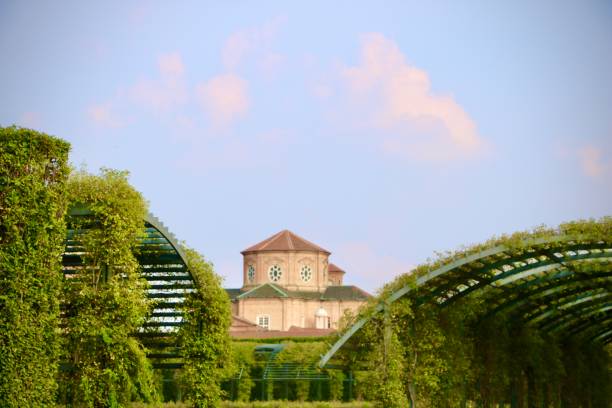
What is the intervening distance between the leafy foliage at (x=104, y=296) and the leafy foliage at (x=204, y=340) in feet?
9.25

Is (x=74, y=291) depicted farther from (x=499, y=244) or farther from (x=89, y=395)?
(x=499, y=244)

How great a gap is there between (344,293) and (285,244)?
715 cm

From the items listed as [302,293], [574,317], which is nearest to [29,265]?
[574,317]

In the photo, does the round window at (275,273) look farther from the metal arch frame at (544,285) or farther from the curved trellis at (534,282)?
the metal arch frame at (544,285)

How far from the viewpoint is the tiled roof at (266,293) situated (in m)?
80.6

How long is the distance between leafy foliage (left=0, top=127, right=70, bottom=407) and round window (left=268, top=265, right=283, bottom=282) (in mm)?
68964

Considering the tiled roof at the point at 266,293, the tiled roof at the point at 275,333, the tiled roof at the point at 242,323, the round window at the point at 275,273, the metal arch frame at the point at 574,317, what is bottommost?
the metal arch frame at the point at 574,317

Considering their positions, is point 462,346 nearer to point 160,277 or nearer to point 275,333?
point 160,277

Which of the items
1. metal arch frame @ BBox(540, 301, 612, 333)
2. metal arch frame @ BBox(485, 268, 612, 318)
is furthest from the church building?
metal arch frame @ BBox(485, 268, 612, 318)

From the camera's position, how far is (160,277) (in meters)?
19.7

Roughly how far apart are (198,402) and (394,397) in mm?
3996

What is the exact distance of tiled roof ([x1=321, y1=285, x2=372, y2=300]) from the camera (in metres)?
84.5

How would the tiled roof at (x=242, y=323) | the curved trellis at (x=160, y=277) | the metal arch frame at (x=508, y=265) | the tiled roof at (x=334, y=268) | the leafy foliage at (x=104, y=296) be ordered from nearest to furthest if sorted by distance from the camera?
the leafy foliage at (x=104, y=296) < the curved trellis at (x=160, y=277) < the metal arch frame at (x=508, y=265) < the tiled roof at (x=242, y=323) < the tiled roof at (x=334, y=268)

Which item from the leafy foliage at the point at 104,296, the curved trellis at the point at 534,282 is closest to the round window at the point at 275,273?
the curved trellis at the point at 534,282
